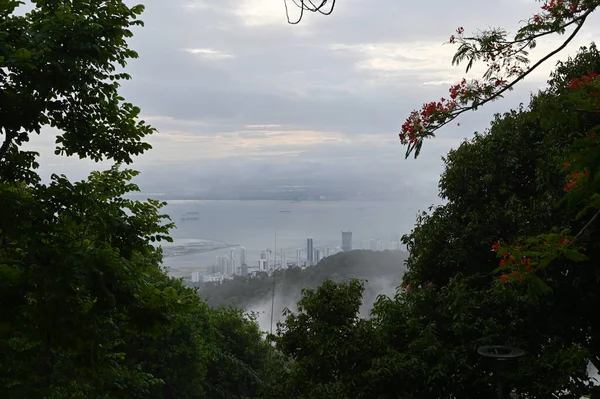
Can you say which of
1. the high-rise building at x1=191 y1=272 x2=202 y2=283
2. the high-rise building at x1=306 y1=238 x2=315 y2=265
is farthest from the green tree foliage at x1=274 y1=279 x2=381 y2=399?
the high-rise building at x1=191 y1=272 x2=202 y2=283

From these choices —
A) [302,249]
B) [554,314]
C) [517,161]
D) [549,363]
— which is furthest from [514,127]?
[302,249]

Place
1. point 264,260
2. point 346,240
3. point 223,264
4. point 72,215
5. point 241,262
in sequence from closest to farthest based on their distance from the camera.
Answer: point 72,215 → point 346,240 → point 264,260 → point 223,264 → point 241,262

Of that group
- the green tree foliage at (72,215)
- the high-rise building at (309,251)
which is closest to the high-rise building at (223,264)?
the high-rise building at (309,251)

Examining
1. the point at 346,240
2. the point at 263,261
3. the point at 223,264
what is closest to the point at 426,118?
the point at 346,240

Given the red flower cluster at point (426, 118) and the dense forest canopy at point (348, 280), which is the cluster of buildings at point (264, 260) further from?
the red flower cluster at point (426, 118)

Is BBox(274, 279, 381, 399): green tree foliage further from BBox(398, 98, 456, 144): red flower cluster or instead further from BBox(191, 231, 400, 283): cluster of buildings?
BBox(191, 231, 400, 283): cluster of buildings

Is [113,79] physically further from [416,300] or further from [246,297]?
[246,297]

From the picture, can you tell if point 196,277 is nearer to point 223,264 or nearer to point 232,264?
point 223,264
